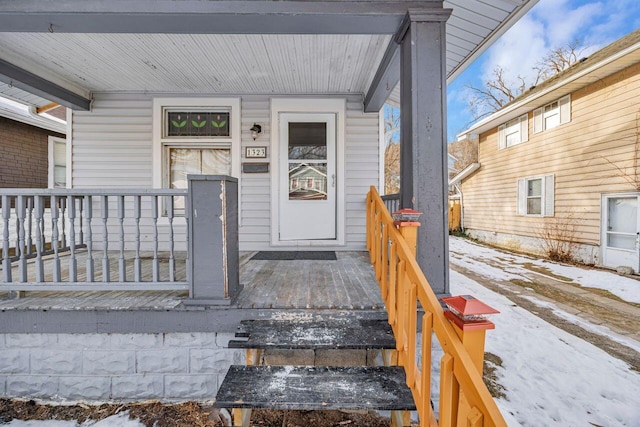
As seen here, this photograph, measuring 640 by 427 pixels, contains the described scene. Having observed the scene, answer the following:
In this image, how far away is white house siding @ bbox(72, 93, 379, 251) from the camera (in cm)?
447

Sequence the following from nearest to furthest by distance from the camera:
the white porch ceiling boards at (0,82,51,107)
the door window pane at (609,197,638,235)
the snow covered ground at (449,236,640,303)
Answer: the white porch ceiling boards at (0,82,51,107) < the snow covered ground at (449,236,640,303) < the door window pane at (609,197,638,235)

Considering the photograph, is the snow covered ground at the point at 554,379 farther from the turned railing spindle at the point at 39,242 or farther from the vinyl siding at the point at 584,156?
the vinyl siding at the point at 584,156

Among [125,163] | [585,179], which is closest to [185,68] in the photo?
[125,163]

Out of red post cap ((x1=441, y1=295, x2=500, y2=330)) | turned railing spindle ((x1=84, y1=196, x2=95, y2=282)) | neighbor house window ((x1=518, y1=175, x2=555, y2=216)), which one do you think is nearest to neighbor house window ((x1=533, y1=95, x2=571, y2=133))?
neighbor house window ((x1=518, y1=175, x2=555, y2=216))

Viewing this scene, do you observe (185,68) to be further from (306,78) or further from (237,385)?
(237,385)

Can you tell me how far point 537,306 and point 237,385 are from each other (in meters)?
4.24

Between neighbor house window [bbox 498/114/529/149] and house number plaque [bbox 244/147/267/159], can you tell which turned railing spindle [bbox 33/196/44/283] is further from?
neighbor house window [bbox 498/114/529/149]

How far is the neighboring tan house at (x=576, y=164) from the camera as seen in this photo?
5867 millimetres

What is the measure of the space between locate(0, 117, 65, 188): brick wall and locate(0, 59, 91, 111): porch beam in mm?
2406

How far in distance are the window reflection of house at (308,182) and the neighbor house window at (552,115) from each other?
6.95m

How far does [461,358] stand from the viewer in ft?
3.49

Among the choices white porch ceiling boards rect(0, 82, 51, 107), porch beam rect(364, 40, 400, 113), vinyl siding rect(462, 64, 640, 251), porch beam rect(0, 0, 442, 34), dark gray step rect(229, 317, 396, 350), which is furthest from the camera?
vinyl siding rect(462, 64, 640, 251)

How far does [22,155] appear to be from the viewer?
572cm

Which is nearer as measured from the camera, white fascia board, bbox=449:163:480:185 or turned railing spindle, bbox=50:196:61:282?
turned railing spindle, bbox=50:196:61:282
